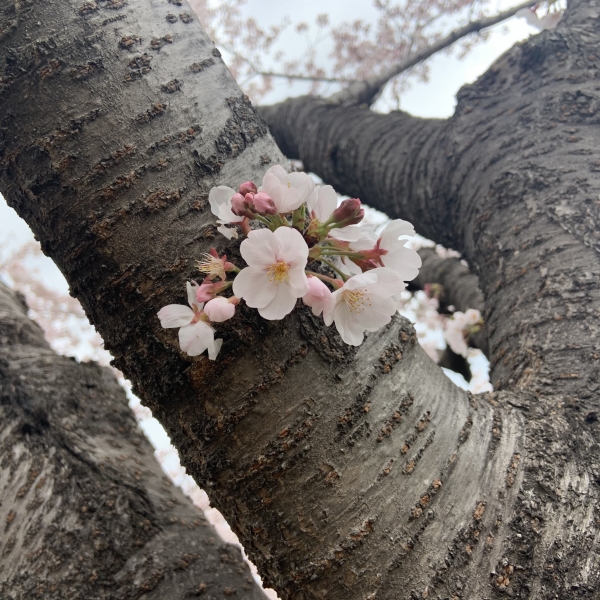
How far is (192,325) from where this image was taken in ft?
2.50

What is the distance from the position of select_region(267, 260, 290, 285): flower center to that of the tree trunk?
4.5 inches

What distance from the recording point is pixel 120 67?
0.91 meters

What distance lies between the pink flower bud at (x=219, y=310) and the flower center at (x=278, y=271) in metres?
0.08

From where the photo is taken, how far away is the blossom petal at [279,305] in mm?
725

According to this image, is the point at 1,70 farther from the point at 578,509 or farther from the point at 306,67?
the point at 306,67

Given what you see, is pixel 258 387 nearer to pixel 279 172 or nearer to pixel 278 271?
pixel 278 271

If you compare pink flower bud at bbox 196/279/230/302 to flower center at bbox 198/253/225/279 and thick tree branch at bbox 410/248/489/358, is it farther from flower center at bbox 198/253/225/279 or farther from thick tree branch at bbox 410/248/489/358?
thick tree branch at bbox 410/248/489/358

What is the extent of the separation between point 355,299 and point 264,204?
215mm

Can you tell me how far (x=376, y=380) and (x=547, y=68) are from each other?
172 centimetres

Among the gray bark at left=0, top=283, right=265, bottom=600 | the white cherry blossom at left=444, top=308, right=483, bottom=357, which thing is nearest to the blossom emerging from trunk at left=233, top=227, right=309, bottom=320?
the gray bark at left=0, top=283, right=265, bottom=600

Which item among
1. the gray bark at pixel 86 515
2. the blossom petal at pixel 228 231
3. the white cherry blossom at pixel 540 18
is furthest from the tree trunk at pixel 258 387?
the white cherry blossom at pixel 540 18

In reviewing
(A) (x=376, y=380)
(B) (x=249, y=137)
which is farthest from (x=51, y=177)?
(A) (x=376, y=380)

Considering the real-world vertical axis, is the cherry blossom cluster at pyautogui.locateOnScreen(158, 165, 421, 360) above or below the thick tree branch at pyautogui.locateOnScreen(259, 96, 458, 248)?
above

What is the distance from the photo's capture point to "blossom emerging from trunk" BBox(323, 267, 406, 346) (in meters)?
0.74
